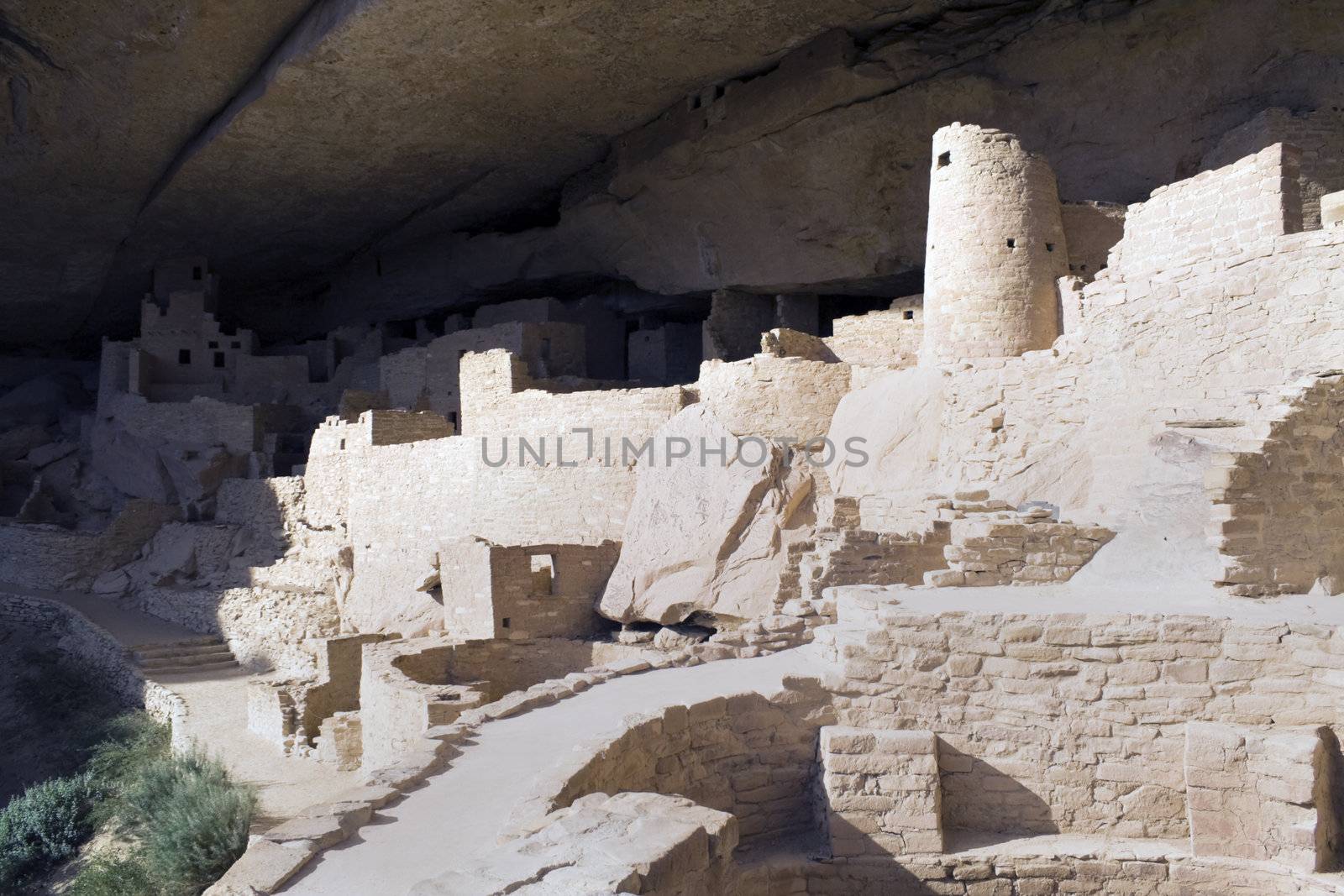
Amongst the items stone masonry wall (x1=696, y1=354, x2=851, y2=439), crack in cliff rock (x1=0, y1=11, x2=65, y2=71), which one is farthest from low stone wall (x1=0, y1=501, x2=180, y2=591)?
stone masonry wall (x1=696, y1=354, x2=851, y2=439)

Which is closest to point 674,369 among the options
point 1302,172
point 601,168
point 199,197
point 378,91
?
point 601,168

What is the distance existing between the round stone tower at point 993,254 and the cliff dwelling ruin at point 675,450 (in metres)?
0.05

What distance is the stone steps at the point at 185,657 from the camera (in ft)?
49.4

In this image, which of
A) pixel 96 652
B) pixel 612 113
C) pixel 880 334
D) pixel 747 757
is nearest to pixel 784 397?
pixel 880 334

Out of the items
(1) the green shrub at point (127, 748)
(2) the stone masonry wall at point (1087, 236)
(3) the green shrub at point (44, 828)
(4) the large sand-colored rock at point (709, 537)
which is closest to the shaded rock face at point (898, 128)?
(2) the stone masonry wall at point (1087, 236)

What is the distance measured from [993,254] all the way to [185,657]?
471 inches

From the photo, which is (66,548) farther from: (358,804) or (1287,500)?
(1287,500)

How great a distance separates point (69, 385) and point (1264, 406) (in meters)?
26.0

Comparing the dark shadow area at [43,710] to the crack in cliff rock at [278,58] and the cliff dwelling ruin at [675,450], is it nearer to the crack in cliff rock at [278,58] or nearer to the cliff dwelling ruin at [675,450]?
the cliff dwelling ruin at [675,450]

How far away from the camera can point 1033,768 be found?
5285mm

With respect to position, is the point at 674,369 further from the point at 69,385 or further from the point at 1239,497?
the point at 69,385

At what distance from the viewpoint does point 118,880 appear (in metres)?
8.92

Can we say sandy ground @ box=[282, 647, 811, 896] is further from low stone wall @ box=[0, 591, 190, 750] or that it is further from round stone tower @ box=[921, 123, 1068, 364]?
low stone wall @ box=[0, 591, 190, 750]

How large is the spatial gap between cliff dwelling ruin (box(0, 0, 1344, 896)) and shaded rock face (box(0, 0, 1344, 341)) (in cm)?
7
